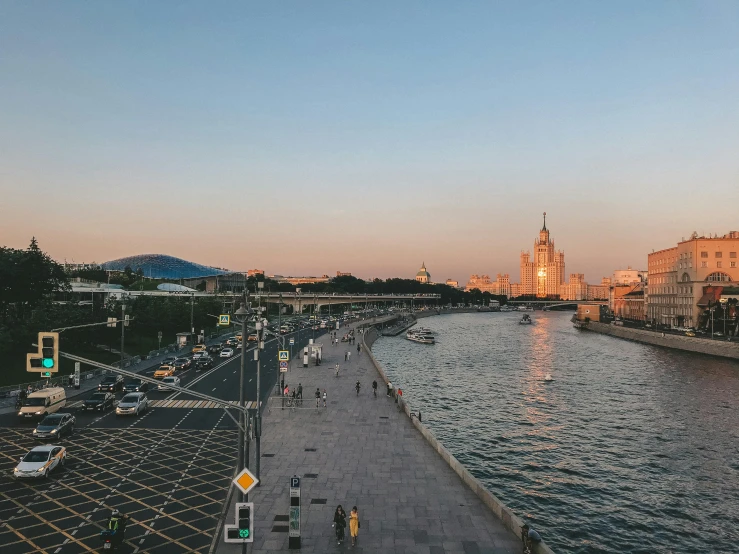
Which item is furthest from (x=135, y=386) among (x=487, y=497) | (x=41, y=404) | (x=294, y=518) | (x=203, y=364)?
(x=487, y=497)

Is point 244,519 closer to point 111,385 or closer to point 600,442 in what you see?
point 600,442

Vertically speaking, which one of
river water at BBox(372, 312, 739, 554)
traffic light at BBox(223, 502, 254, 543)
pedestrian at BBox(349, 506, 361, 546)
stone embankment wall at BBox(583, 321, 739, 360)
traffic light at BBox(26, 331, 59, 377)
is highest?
traffic light at BBox(26, 331, 59, 377)

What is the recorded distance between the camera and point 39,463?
78.5 ft

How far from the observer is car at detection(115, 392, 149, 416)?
37.1 metres

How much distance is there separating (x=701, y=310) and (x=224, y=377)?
109165mm

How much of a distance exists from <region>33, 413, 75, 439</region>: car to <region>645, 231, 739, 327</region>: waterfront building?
388 feet

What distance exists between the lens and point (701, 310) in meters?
117

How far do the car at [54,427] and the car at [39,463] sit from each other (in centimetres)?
543

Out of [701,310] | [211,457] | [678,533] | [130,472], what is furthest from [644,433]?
[701,310]

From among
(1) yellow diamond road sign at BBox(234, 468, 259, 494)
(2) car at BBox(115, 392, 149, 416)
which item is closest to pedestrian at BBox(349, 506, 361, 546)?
(1) yellow diamond road sign at BBox(234, 468, 259, 494)

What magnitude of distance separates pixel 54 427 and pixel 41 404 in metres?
6.64

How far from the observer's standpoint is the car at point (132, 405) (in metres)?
37.1

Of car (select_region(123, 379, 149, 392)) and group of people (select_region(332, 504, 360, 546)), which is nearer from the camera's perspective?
group of people (select_region(332, 504, 360, 546))

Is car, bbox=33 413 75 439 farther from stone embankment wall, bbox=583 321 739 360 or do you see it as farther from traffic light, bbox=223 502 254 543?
stone embankment wall, bbox=583 321 739 360
